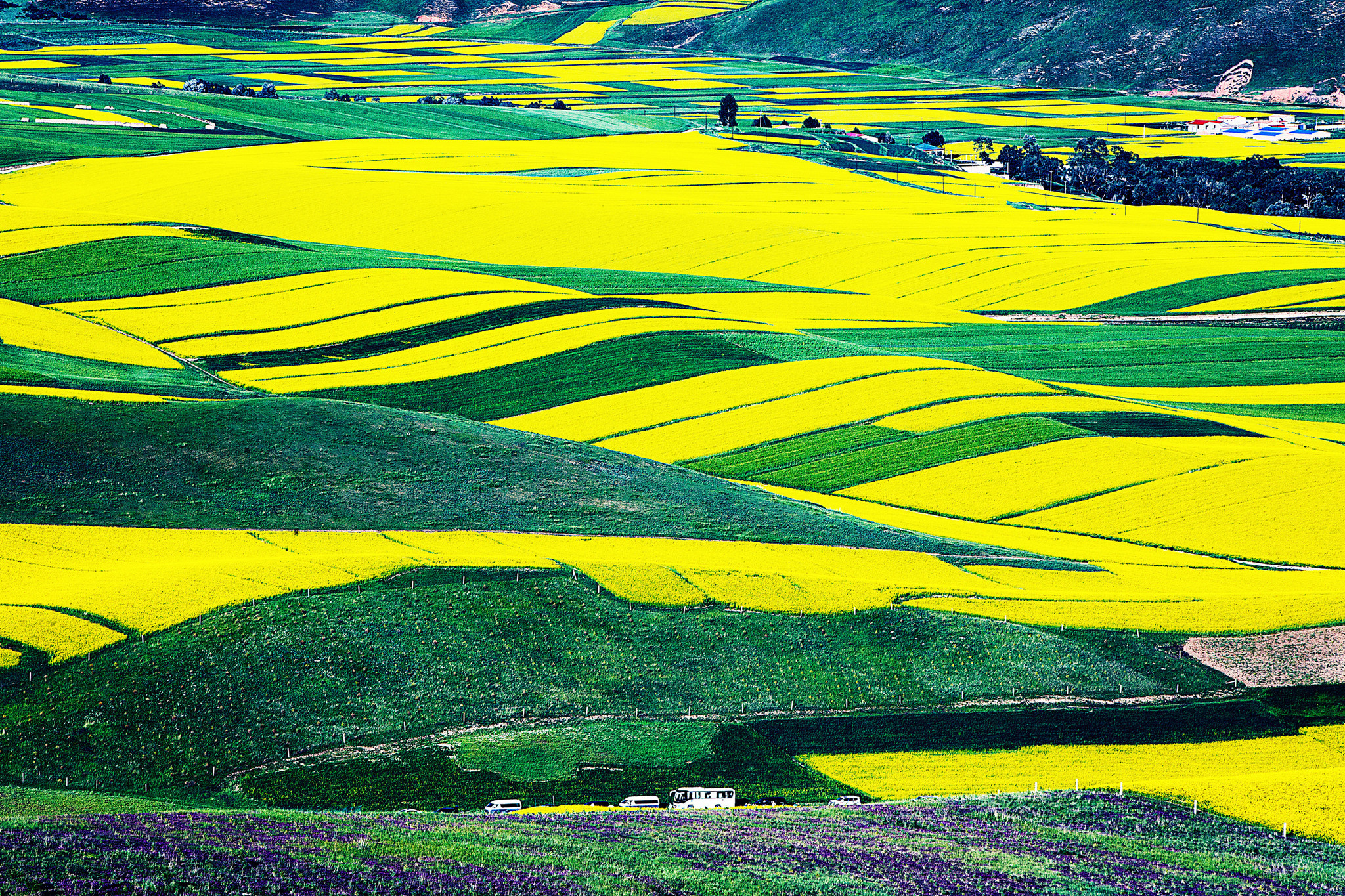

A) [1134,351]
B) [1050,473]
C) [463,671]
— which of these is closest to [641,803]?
[463,671]

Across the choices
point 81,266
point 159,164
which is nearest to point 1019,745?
point 81,266

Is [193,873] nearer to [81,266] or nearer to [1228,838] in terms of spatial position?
[1228,838]

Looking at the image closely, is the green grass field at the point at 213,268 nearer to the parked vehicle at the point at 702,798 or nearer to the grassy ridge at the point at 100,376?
the grassy ridge at the point at 100,376

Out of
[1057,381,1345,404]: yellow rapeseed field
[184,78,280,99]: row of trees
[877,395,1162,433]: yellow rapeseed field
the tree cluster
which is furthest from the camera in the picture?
the tree cluster

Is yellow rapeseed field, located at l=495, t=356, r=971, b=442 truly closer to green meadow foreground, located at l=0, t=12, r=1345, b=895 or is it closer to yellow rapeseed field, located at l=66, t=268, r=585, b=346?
green meadow foreground, located at l=0, t=12, r=1345, b=895

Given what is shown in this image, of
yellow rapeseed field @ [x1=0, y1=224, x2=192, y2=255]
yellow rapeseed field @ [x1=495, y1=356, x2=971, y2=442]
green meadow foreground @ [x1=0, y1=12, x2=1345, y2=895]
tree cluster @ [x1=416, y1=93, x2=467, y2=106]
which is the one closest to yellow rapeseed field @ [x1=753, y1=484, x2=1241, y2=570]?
green meadow foreground @ [x1=0, y1=12, x2=1345, y2=895]

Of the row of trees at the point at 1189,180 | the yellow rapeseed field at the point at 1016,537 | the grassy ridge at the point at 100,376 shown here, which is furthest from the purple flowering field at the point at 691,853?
the row of trees at the point at 1189,180

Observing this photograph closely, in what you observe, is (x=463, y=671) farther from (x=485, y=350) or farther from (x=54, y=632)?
(x=485, y=350)
